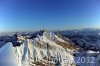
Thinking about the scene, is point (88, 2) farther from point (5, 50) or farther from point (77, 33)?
point (5, 50)

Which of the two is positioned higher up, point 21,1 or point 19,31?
point 21,1

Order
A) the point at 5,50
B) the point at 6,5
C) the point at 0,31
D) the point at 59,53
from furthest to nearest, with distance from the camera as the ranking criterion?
the point at 59,53, the point at 0,31, the point at 6,5, the point at 5,50

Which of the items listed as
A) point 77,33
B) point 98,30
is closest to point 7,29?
point 77,33

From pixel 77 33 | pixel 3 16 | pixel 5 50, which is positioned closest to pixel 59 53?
pixel 77 33

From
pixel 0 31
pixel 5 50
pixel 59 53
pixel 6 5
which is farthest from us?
pixel 59 53

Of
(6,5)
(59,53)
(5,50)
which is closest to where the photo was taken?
(5,50)

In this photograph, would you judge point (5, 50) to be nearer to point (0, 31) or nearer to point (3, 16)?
point (3, 16)

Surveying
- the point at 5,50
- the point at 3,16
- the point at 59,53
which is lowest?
the point at 59,53

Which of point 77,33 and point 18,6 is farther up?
point 18,6

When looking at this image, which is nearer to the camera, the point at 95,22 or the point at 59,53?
the point at 95,22
